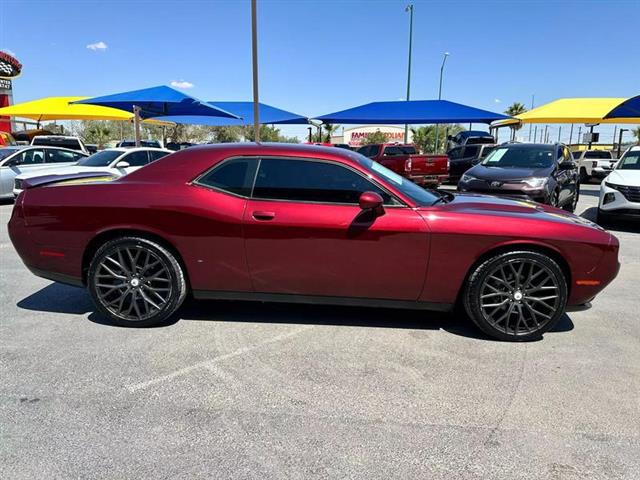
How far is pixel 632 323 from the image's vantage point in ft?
14.0

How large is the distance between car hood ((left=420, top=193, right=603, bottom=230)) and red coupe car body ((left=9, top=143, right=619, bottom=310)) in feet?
0.08

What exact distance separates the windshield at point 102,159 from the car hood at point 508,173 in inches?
339

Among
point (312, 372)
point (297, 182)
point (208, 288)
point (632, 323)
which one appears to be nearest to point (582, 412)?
point (312, 372)

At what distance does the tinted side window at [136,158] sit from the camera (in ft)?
38.9

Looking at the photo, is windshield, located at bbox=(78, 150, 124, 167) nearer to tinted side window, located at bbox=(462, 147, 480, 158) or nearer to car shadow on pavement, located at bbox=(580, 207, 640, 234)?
car shadow on pavement, located at bbox=(580, 207, 640, 234)

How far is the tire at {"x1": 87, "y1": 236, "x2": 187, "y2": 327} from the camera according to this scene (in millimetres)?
3873

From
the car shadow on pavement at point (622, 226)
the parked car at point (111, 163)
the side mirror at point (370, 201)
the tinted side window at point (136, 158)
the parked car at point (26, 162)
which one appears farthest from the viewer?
the parked car at point (26, 162)

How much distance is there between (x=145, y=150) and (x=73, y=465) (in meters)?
11.1

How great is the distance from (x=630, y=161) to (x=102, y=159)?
12247mm

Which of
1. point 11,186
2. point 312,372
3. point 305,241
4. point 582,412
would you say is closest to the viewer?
point 582,412

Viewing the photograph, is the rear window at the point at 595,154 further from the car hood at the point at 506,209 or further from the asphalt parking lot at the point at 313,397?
the car hood at the point at 506,209

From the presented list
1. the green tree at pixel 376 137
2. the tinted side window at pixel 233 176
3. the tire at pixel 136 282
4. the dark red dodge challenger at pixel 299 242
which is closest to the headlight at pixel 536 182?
the dark red dodge challenger at pixel 299 242

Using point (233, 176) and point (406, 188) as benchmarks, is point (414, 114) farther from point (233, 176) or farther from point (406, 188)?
point (233, 176)

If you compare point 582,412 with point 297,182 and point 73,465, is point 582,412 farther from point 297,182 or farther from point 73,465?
point 73,465
